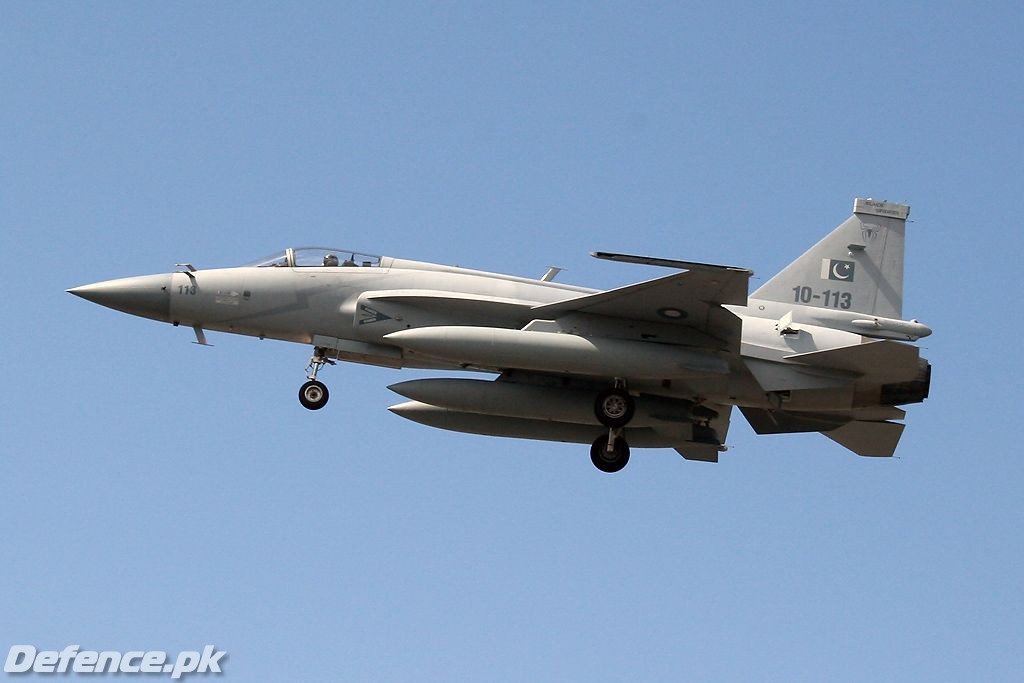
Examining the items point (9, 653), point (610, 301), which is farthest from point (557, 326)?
point (9, 653)

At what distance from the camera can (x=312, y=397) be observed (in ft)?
63.6

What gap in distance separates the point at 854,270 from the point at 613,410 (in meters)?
4.03

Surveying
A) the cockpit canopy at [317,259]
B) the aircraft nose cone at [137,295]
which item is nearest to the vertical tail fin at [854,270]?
the cockpit canopy at [317,259]

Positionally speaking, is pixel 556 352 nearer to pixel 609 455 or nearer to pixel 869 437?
pixel 609 455

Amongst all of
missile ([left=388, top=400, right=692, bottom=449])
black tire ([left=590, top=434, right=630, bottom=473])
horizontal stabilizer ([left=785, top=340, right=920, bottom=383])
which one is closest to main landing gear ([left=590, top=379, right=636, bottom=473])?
black tire ([left=590, top=434, right=630, bottom=473])

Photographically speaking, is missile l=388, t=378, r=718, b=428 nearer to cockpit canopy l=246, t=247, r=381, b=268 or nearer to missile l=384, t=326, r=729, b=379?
missile l=384, t=326, r=729, b=379

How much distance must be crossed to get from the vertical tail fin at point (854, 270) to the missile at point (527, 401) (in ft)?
6.85

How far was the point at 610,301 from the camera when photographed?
18.2 meters

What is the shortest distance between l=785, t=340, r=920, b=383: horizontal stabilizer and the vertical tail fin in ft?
4.63

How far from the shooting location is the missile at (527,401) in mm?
18734

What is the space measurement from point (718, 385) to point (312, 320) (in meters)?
5.52

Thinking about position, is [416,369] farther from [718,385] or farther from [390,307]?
[718,385]

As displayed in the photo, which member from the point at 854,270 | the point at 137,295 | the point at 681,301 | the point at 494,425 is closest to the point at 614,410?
the point at 681,301

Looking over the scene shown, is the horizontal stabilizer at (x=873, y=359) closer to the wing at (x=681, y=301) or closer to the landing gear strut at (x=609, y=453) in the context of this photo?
the wing at (x=681, y=301)
